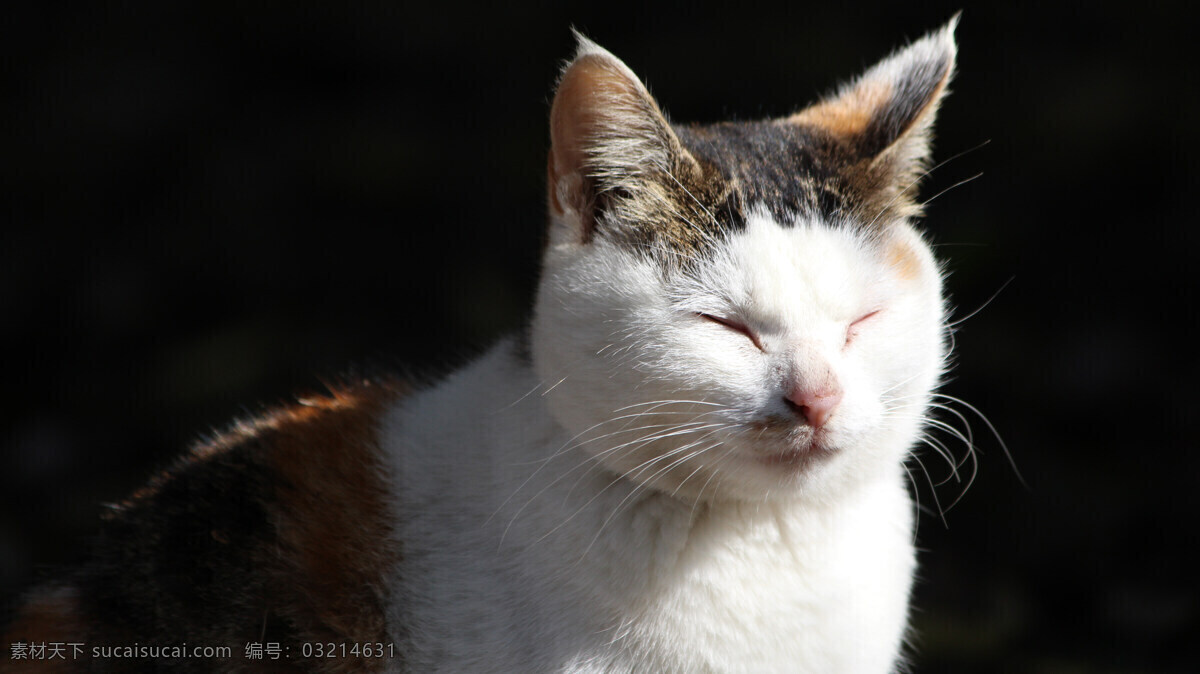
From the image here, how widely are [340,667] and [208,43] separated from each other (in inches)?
73.2

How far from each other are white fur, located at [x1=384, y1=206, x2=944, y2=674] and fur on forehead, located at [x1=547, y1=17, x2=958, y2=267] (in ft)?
0.12

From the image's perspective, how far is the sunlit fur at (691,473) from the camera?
1.22m

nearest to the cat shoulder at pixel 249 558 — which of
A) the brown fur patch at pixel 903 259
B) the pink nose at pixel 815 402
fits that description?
the pink nose at pixel 815 402

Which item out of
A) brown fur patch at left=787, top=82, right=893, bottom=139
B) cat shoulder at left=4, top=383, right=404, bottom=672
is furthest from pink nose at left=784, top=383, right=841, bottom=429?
cat shoulder at left=4, top=383, right=404, bottom=672

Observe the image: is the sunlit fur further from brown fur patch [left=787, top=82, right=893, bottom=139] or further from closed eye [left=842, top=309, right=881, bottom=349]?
brown fur patch [left=787, top=82, right=893, bottom=139]

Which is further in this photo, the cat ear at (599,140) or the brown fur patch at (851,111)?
the brown fur patch at (851,111)

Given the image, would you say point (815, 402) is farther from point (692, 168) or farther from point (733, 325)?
point (692, 168)

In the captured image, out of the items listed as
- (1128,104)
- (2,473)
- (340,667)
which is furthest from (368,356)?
(1128,104)

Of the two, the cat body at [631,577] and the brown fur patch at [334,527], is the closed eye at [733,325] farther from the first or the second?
the brown fur patch at [334,527]

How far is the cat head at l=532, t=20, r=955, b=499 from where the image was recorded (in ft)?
3.96

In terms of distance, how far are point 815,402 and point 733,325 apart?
16cm

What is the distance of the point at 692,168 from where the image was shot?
1.35 m

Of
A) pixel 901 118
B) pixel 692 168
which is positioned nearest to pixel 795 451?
pixel 692 168

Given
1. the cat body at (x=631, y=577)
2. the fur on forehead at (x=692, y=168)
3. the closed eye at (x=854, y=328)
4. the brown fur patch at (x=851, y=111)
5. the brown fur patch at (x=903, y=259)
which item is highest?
the brown fur patch at (x=851, y=111)
